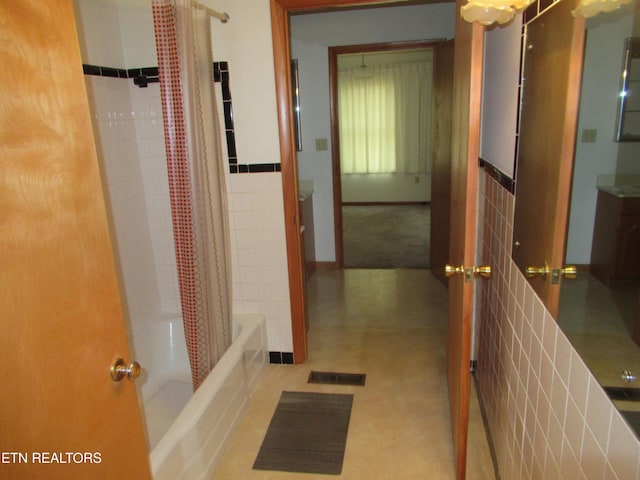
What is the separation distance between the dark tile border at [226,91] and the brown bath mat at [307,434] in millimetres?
1259

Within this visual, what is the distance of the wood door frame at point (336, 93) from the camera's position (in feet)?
12.6

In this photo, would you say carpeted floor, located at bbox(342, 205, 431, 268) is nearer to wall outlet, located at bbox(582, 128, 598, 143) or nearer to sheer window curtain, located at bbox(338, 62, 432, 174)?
sheer window curtain, located at bbox(338, 62, 432, 174)

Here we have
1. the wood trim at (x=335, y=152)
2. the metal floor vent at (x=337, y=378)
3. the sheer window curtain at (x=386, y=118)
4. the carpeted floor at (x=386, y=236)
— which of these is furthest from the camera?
the sheer window curtain at (x=386, y=118)

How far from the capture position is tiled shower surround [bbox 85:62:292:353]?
237 centimetres

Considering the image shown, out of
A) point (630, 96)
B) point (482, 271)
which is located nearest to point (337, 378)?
point (482, 271)

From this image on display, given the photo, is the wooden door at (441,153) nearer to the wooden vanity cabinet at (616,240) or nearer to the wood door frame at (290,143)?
the wood door frame at (290,143)

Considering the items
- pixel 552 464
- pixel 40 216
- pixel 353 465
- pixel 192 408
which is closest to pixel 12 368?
pixel 40 216

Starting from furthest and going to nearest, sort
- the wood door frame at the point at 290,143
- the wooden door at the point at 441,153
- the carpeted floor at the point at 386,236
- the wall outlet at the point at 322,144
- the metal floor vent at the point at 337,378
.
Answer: the carpeted floor at the point at 386,236 → the wall outlet at the point at 322,144 → the wooden door at the point at 441,153 → the metal floor vent at the point at 337,378 → the wood door frame at the point at 290,143

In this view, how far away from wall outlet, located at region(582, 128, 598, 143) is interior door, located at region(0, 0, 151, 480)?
3.54ft

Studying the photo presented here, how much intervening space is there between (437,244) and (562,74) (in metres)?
3.02

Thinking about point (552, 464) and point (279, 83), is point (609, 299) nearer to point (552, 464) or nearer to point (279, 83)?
point (552, 464)

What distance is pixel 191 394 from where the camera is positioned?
241 centimetres

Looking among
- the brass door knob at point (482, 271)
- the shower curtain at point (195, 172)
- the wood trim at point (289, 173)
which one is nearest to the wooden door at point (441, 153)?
the wood trim at point (289, 173)

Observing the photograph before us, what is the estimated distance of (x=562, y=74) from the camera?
1.05 meters
